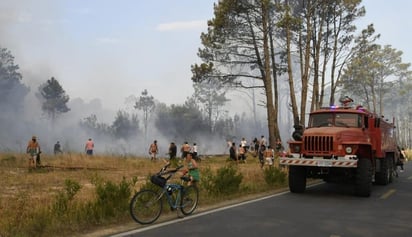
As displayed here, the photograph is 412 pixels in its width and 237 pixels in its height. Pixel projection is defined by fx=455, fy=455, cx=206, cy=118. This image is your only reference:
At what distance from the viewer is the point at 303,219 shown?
29.0ft

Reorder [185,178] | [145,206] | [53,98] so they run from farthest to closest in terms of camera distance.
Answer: [53,98] → [185,178] → [145,206]

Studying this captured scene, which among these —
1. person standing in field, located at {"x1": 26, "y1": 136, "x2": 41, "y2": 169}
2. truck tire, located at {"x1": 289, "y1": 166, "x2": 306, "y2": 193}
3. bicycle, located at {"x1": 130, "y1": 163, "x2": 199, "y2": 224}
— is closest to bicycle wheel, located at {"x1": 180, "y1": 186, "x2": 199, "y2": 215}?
bicycle, located at {"x1": 130, "y1": 163, "x2": 199, "y2": 224}

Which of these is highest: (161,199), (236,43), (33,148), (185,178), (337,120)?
(236,43)

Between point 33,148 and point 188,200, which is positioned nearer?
point 188,200

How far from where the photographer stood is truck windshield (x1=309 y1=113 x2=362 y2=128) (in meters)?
13.7

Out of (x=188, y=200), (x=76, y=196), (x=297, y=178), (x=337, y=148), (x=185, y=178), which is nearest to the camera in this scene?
(x=188, y=200)

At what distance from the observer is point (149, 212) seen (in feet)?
28.3

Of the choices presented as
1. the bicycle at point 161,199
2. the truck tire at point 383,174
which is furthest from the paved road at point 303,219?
the truck tire at point 383,174

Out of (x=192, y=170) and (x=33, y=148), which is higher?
(x=33, y=148)

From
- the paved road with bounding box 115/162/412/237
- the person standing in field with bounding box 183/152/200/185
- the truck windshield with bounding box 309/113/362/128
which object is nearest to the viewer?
the paved road with bounding box 115/162/412/237

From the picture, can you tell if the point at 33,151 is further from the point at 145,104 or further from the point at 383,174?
the point at 145,104

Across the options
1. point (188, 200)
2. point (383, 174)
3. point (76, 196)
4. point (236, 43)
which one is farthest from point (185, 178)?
point (236, 43)

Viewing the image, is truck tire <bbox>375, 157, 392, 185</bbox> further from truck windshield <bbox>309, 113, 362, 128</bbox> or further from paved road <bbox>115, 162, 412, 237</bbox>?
paved road <bbox>115, 162, 412, 237</bbox>

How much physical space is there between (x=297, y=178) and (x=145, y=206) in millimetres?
6139
